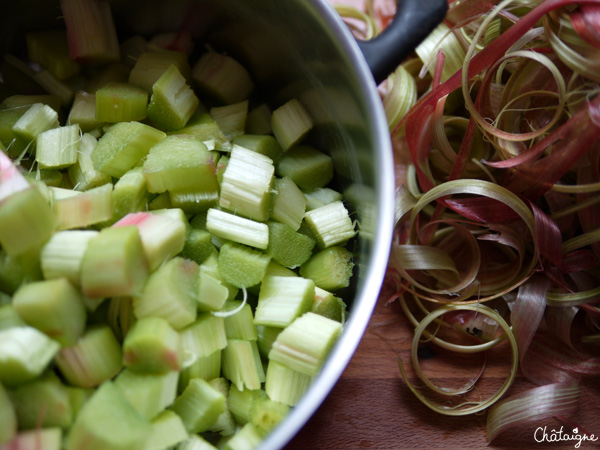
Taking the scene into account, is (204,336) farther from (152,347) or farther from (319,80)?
(319,80)

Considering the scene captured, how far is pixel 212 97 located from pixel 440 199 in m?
0.55

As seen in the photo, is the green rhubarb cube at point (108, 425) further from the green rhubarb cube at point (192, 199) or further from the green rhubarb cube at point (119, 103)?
the green rhubarb cube at point (119, 103)

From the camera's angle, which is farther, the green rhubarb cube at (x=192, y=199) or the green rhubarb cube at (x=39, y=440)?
the green rhubarb cube at (x=192, y=199)

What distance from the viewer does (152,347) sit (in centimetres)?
80

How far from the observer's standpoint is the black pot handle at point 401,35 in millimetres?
914

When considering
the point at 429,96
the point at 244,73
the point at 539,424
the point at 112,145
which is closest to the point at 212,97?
the point at 244,73

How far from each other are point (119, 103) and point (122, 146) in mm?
104

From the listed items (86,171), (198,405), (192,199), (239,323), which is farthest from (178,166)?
(198,405)

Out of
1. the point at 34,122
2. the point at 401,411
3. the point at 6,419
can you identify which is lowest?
the point at 401,411

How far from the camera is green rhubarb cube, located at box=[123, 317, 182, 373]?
0.80 meters

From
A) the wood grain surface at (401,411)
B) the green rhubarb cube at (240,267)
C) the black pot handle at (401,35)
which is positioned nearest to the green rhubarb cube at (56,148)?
the green rhubarb cube at (240,267)

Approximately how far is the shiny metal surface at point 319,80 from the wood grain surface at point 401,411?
0.19m

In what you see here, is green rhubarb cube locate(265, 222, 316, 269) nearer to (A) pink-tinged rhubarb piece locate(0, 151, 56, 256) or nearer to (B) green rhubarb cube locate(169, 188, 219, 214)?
(B) green rhubarb cube locate(169, 188, 219, 214)

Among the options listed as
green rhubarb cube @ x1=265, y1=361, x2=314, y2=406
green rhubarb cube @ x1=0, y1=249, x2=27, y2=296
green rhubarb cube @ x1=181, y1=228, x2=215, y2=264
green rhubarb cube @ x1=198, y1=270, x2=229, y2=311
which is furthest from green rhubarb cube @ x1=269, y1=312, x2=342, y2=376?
green rhubarb cube @ x1=0, y1=249, x2=27, y2=296
